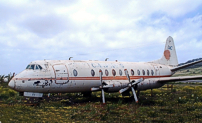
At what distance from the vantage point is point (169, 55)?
29.3 metres

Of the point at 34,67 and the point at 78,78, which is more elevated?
the point at 34,67

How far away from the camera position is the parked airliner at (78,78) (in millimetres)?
16156

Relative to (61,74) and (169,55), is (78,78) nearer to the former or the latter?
(61,74)

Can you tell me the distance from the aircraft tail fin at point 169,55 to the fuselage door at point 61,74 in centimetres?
1528

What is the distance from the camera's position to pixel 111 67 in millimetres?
21312

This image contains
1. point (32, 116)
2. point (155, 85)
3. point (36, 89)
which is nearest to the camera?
point (32, 116)

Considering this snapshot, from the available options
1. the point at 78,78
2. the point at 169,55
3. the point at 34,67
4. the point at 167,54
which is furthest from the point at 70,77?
the point at 169,55

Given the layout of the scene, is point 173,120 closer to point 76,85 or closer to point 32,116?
point 32,116

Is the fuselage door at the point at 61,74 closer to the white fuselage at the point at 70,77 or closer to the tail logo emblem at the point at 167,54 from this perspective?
the white fuselage at the point at 70,77

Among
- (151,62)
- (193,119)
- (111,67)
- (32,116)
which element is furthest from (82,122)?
(151,62)

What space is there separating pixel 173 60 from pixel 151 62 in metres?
3.84

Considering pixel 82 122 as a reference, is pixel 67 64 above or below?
above

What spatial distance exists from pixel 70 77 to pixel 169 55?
654 inches

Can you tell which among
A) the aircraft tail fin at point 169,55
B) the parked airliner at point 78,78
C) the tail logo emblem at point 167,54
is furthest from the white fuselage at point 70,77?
the tail logo emblem at point 167,54
